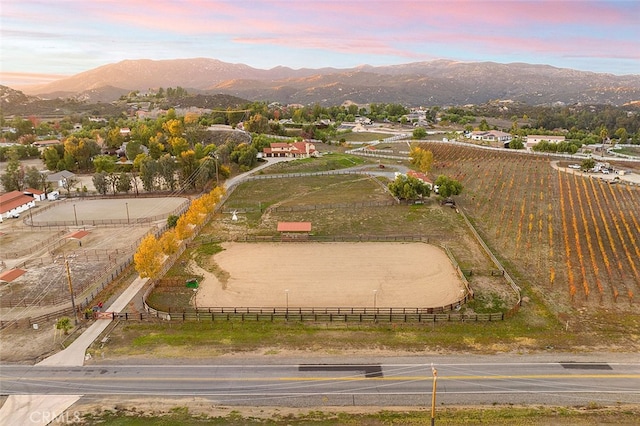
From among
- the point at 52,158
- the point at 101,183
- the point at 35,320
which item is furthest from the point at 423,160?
the point at 52,158

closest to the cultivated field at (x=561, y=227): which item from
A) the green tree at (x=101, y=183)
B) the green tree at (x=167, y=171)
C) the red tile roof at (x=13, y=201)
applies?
the green tree at (x=167, y=171)

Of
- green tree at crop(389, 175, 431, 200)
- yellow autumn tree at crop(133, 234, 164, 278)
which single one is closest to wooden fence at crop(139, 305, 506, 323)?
yellow autumn tree at crop(133, 234, 164, 278)

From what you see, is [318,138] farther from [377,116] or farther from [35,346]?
[35,346]

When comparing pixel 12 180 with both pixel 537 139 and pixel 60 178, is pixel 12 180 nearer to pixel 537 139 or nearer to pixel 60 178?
pixel 60 178

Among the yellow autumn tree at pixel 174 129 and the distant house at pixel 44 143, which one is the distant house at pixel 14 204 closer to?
the yellow autumn tree at pixel 174 129

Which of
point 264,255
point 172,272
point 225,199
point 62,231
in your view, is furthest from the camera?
point 225,199

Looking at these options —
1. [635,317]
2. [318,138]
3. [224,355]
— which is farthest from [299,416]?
[318,138]

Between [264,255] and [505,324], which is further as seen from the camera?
[264,255]

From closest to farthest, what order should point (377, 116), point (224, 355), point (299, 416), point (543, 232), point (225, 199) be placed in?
point (299, 416)
point (224, 355)
point (543, 232)
point (225, 199)
point (377, 116)
